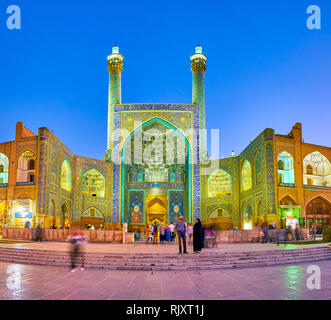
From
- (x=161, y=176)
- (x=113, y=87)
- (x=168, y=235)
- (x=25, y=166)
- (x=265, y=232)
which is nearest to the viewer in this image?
(x=265, y=232)

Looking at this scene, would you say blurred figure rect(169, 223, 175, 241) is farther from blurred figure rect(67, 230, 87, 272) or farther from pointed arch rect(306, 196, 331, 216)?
pointed arch rect(306, 196, 331, 216)

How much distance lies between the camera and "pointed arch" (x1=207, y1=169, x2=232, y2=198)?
27562 mm

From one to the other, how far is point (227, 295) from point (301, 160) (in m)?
18.5

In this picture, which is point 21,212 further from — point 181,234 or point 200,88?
point 200,88

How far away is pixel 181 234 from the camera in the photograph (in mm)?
9070

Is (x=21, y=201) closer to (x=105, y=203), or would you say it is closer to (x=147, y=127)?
(x=105, y=203)

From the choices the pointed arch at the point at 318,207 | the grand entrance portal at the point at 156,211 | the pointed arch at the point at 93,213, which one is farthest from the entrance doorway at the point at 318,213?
the pointed arch at the point at 93,213

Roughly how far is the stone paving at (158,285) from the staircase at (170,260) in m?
0.53

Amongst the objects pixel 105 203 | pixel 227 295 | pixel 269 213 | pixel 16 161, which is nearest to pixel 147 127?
pixel 105 203

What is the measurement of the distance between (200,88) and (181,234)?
2267 cm

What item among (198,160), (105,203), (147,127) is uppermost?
(147,127)

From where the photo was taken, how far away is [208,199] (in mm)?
27672

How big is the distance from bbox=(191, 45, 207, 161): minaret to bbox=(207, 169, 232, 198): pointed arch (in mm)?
1629

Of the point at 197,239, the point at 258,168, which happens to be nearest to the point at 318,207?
the point at 258,168
